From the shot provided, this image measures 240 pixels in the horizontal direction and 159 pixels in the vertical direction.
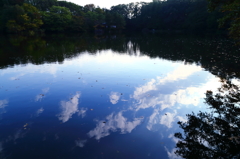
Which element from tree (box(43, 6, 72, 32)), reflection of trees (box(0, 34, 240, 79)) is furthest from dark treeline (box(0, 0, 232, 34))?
reflection of trees (box(0, 34, 240, 79))

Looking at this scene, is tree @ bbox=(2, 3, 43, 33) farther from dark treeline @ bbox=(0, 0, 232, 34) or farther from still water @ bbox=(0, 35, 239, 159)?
still water @ bbox=(0, 35, 239, 159)

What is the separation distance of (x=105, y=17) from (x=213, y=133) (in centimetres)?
9256

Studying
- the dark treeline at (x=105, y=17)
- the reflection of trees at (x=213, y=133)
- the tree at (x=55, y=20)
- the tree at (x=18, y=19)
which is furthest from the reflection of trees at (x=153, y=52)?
the tree at (x=55, y=20)

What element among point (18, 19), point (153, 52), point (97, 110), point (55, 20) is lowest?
point (97, 110)

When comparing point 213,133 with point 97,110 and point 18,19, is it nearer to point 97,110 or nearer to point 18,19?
point 97,110

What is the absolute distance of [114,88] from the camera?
36.1 ft

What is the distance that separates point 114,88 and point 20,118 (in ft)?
18.2

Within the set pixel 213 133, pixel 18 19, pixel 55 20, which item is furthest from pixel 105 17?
pixel 213 133

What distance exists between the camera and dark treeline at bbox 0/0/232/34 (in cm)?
6161

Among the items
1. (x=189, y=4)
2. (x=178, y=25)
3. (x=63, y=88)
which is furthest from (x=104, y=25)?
(x=63, y=88)

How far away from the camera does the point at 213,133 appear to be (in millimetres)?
6133

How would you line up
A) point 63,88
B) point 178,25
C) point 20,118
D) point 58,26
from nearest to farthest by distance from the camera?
point 20,118 < point 63,88 < point 58,26 < point 178,25

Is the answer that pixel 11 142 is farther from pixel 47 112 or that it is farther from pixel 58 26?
pixel 58 26

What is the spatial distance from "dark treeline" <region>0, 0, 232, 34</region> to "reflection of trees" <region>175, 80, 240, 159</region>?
66.1 metres
